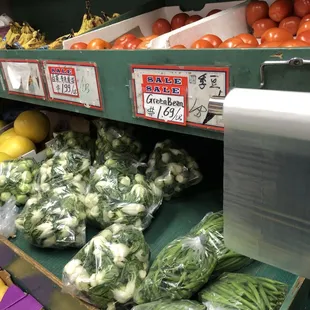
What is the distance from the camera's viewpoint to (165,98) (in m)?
0.93

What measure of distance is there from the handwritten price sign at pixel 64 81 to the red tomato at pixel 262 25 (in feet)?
2.07

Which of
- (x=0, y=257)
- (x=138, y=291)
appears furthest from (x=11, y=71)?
(x=138, y=291)

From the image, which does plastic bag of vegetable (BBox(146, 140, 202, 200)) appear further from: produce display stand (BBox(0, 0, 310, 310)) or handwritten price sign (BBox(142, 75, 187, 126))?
handwritten price sign (BBox(142, 75, 187, 126))

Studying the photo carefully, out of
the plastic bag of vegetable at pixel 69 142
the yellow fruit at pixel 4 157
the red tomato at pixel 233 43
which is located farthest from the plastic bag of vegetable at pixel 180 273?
the yellow fruit at pixel 4 157

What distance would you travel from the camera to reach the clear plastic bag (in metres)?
1.37

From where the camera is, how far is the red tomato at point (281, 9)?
1.06m

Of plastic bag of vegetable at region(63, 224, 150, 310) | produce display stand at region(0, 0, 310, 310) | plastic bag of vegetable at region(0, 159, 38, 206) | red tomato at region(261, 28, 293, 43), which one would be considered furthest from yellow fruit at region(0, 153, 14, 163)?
red tomato at region(261, 28, 293, 43)

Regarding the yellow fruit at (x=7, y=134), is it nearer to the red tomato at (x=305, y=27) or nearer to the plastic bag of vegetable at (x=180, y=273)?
the plastic bag of vegetable at (x=180, y=273)

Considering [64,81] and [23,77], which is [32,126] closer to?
[23,77]

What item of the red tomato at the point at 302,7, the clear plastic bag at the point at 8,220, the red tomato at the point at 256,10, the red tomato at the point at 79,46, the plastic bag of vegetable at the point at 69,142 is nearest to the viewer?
the red tomato at the point at 302,7

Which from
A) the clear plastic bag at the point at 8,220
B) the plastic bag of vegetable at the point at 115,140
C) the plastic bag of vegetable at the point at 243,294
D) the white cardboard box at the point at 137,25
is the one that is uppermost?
the white cardboard box at the point at 137,25

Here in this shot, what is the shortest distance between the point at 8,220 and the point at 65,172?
0.30m

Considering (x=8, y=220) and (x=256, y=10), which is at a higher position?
(x=256, y=10)

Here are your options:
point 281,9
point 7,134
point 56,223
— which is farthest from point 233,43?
point 7,134
